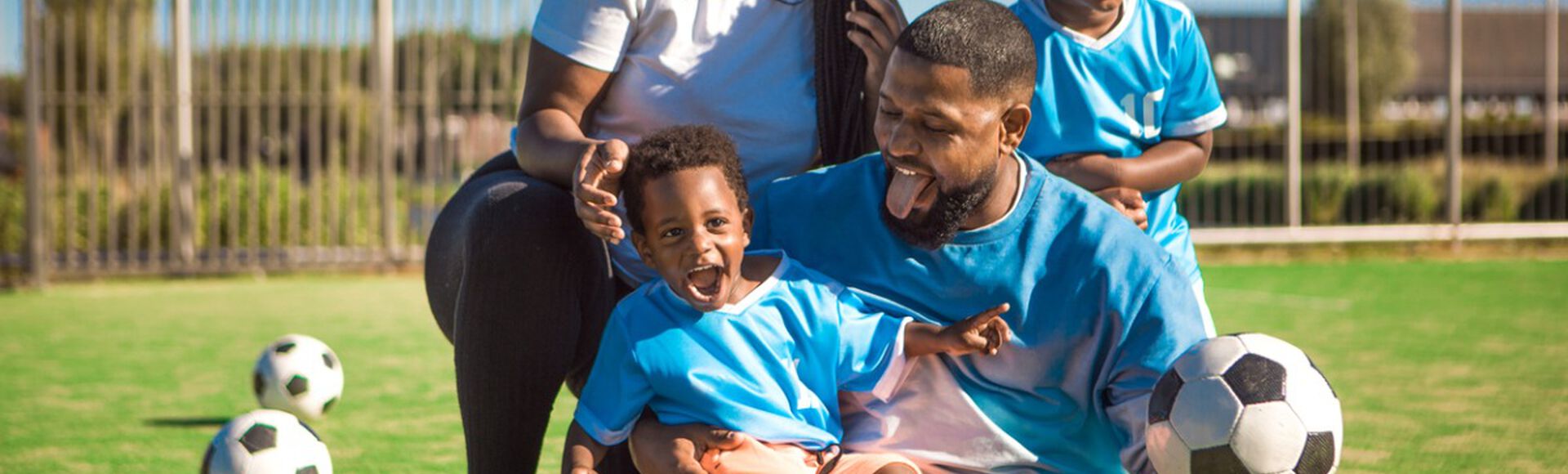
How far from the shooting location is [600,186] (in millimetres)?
2977

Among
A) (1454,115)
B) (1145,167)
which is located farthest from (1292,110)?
(1145,167)

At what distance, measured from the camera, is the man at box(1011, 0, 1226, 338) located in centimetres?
378

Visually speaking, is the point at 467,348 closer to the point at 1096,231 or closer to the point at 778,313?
the point at 778,313

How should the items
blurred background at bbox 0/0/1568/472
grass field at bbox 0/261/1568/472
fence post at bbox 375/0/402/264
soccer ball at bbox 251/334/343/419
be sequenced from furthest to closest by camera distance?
fence post at bbox 375/0/402/264 → blurred background at bbox 0/0/1568/472 → soccer ball at bbox 251/334/343/419 → grass field at bbox 0/261/1568/472

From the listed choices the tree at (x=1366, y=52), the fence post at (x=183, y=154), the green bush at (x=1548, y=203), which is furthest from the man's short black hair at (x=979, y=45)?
the tree at (x=1366, y=52)

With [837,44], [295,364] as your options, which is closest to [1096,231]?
[837,44]

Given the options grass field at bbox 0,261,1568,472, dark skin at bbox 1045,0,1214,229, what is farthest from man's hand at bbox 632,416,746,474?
grass field at bbox 0,261,1568,472

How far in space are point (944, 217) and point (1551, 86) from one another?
13153 millimetres

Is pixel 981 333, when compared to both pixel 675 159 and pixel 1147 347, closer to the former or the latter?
pixel 1147 347

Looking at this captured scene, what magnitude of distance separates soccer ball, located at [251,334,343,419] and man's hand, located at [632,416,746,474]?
2870 millimetres

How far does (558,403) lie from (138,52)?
907 centimetres

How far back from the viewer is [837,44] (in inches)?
141

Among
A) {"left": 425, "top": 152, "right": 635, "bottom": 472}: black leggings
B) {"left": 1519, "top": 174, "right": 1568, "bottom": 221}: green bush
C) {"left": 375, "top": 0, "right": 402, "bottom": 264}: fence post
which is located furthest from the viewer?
{"left": 1519, "top": 174, "right": 1568, "bottom": 221}: green bush

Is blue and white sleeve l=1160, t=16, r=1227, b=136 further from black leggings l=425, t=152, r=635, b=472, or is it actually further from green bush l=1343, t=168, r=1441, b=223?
green bush l=1343, t=168, r=1441, b=223
